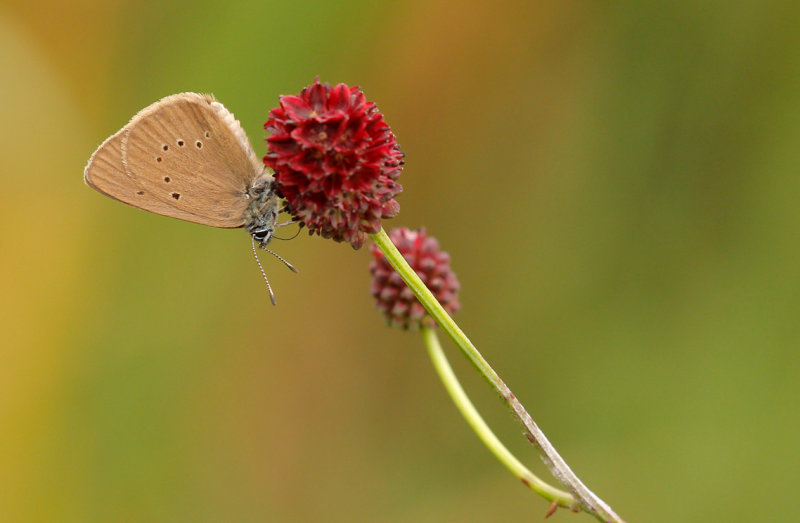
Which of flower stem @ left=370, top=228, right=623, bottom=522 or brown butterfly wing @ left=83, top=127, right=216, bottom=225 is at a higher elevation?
brown butterfly wing @ left=83, top=127, right=216, bottom=225

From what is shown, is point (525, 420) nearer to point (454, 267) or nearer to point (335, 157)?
point (335, 157)

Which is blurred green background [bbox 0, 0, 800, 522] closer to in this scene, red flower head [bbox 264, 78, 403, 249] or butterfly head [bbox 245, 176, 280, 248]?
butterfly head [bbox 245, 176, 280, 248]

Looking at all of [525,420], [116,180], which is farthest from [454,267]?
[525,420]

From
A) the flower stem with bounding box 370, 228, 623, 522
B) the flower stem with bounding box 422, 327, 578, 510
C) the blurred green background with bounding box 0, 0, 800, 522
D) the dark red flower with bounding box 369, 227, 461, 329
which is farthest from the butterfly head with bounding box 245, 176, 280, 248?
the blurred green background with bounding box 0, 0, 800, 522

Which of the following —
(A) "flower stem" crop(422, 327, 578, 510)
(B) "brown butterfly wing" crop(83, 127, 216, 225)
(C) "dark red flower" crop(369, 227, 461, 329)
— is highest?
(B) "brown butterfly wing" crop(83, 127, 216, 225)

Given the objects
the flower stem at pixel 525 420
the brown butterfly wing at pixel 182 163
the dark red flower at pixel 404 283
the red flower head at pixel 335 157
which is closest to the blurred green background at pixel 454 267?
the dark red flower at pixel 404 283

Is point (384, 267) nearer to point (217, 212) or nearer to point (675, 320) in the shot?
point (217, 212)

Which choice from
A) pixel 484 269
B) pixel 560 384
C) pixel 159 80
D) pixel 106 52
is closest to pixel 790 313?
pixel 560 384
